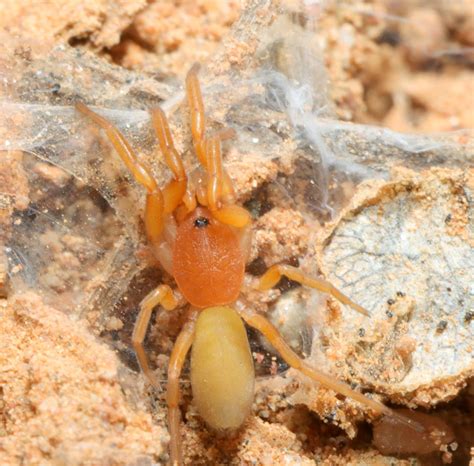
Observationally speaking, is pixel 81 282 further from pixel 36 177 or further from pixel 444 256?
pixel 444 256

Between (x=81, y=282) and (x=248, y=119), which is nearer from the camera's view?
(x=81, y=282)

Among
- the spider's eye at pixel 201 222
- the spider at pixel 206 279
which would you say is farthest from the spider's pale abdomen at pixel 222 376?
the spider's eye at pixel 201 222

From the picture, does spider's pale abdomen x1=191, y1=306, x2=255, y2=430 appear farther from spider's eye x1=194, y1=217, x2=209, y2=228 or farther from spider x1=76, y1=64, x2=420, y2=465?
spider's eye x1=194, y1=217, x2=209, y2=228

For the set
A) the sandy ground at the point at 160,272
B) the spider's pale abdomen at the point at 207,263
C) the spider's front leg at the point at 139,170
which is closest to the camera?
the sandy ground at the point at 160,272

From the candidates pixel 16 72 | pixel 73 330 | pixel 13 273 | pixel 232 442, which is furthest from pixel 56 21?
pixel 232 442

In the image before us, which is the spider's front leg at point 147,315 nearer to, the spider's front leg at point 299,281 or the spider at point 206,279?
the spider at point 206,279

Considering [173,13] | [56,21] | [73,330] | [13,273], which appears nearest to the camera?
[73,330]

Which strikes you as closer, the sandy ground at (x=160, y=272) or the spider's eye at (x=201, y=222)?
the sandy ground at (x=160, y=272)

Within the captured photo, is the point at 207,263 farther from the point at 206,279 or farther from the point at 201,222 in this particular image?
the point at 201,222
